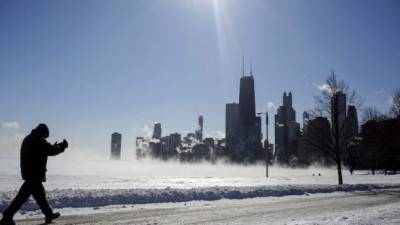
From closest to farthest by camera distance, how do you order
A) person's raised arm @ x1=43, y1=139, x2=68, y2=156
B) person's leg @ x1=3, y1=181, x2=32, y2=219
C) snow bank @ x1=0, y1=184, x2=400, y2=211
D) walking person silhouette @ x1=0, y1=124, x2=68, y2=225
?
person's leg @ x1=3, y1=181, x2=32, y2=219, walking person silhouette @ x1=0, y1=124, x2=68, y2=225, person's raised arm @ x1=43, y1=139, x2=68, y2=156, snow bank @ x1=0, y1=184, x2=400, y2=211

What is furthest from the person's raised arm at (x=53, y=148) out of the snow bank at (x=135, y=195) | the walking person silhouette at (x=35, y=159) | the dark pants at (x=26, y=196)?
the snow bank at (x=135, y=195)

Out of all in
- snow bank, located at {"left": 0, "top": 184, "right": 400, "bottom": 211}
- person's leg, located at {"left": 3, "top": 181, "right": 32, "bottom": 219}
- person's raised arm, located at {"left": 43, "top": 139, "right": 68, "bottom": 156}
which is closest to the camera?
person's leg, located at {"left": 3, "top": 181, "right": 32, "bottom": 219}

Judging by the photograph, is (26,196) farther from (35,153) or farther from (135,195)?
(135,195)

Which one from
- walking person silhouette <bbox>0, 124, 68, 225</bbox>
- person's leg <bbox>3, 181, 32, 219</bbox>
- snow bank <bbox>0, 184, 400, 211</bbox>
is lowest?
snow bank <bbox>0, 184, 400, 211</bbox>

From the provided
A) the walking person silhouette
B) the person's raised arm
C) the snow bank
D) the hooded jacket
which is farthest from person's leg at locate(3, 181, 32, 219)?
the snow bank

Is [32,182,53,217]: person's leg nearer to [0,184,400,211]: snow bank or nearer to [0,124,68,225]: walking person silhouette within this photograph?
[0,124,68,225]: walking person silhouette

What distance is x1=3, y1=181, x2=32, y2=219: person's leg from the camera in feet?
24.1

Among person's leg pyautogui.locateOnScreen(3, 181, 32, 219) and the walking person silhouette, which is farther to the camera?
the walking person silhouette

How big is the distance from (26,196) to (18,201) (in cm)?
17

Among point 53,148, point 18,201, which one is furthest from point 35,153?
point 18,201

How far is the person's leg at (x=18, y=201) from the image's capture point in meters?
7.36

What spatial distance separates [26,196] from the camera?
7.61 metres

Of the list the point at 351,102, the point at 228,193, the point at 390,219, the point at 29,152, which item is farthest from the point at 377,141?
the point at 29,152

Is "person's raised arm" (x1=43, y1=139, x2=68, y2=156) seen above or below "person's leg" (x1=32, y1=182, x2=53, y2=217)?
above
